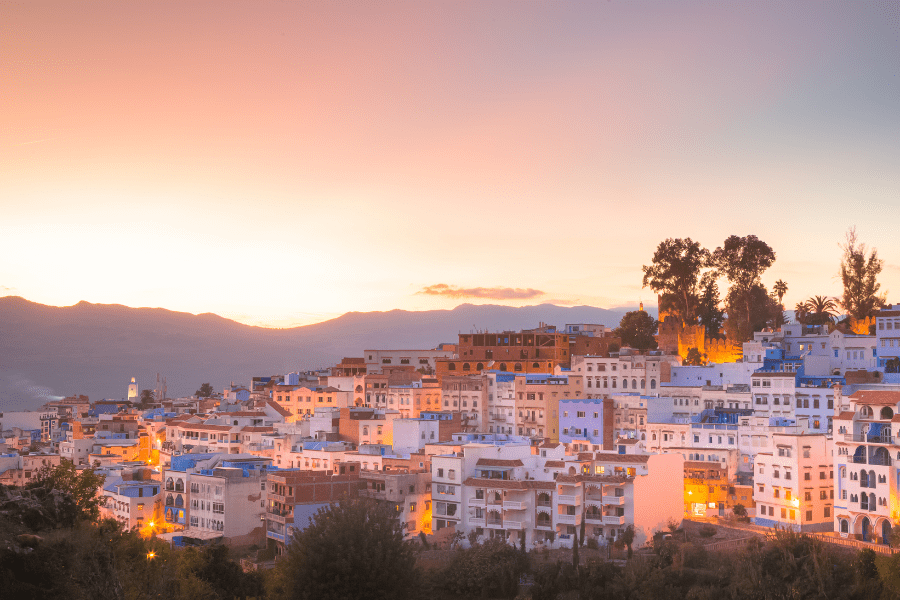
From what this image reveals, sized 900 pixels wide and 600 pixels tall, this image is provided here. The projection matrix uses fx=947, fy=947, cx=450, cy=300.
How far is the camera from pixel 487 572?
3294 centimetres

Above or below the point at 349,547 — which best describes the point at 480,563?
below

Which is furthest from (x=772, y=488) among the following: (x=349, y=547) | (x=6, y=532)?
(x=6, y=532)

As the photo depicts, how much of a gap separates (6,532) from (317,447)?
29.6 metres

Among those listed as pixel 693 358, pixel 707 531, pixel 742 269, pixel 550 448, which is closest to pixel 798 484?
pixel 707 531

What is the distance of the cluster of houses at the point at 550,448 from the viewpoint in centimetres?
3500

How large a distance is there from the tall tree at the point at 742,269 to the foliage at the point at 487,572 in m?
22.1

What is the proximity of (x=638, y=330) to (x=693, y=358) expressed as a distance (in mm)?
6275

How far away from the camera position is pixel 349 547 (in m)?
23.2

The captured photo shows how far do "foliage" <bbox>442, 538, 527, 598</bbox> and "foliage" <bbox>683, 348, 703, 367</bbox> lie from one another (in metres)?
19.1

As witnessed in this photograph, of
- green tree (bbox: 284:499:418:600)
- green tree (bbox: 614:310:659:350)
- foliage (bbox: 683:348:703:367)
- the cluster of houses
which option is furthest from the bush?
green tree (bbox: 614:310:659:350)

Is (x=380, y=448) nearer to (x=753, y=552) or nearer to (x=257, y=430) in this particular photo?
(x=257, y=430)

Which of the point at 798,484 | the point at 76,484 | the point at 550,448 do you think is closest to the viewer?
the point at 76,484

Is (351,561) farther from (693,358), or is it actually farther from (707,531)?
(693,358)

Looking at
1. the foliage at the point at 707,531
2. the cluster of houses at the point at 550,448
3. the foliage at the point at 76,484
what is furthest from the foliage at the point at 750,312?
the foliage at the point at 76,484
